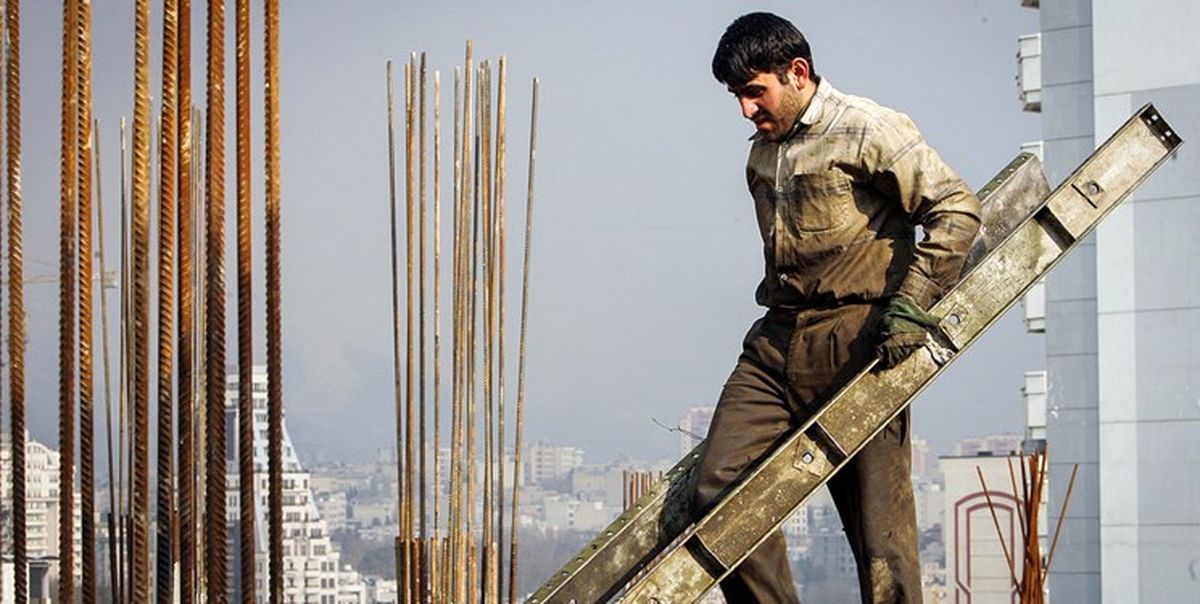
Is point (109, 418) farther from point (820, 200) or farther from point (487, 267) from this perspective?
point (820, 200)

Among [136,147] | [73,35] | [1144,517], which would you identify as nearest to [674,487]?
[136,147]

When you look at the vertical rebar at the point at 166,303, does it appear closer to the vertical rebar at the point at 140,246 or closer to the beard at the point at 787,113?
the vertical rebar at the point at 140,246

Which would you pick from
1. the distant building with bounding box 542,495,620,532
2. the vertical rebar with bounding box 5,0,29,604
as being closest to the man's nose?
the vertical rebar with bounding box 5,0,29,604

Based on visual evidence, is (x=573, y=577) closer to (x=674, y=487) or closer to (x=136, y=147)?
(x=674, y=487)

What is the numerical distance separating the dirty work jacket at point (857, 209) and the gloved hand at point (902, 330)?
36 mm

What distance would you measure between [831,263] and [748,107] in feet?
0.93

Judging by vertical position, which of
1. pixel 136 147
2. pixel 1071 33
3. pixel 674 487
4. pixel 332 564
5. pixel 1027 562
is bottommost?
pixel 332 564

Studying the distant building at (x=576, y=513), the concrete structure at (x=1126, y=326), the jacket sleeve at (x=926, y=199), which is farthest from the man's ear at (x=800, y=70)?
the distant building at (x=576, y=513)

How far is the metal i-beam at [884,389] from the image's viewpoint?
351cm

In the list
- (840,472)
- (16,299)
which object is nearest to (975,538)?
(16,299)

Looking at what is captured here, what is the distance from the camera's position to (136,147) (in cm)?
523

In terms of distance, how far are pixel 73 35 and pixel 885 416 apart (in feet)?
9.61

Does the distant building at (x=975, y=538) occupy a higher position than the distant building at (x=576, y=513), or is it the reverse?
the distant building at (x=576, y=513)

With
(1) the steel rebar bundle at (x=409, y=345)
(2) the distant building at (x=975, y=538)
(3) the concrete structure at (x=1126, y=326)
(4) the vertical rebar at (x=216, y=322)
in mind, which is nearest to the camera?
(4) the vertical rebar at (x=216, y=322)
